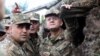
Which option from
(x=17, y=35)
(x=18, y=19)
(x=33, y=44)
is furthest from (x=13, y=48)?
(x=33, y=44)

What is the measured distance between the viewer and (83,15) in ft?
12.2

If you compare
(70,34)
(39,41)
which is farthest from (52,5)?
(70,34)

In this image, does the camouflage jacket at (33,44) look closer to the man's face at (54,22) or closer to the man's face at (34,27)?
the man's face at (34,27)

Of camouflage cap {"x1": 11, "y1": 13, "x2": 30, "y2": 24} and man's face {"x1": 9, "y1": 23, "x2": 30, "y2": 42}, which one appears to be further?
camouflage cap {"x1": 11, "y1": 13, "x2": 30, "y2": 24}

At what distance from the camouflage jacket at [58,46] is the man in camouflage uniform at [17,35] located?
253 mm

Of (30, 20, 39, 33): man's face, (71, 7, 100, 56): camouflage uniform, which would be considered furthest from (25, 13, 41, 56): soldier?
(71, 7, 100, 56): camouflage uniform

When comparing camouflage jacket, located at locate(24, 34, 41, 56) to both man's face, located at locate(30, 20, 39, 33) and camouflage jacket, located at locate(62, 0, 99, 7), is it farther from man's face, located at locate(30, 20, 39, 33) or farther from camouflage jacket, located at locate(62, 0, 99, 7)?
camouflage jacket, located at locate(62, 0, 99, 7)

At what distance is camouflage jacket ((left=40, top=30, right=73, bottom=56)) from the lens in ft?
14.0

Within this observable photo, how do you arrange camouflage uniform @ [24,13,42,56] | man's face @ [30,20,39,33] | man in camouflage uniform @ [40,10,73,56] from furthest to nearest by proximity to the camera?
1. man's face @ [30,20,39,33]
2. camouflage uniform @ [24,13,42,56]
3. man in camouflage uniform @ [40,10,73,56]

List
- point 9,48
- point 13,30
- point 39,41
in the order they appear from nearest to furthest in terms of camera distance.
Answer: point 9,48 < point 13,30 < point 39,41

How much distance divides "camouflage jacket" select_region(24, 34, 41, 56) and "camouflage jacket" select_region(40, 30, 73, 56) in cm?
7

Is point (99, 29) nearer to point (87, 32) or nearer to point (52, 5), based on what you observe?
point (87, 32)

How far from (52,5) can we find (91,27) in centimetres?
147

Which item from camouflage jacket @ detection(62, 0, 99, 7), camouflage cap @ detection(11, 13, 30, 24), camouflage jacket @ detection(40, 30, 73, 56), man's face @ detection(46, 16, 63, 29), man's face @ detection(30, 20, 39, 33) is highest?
camouflage jacket @ detection(62, 0, 99, 7)
